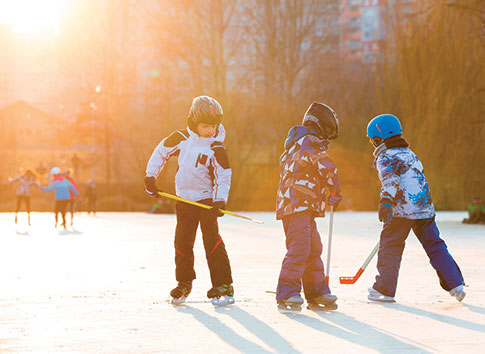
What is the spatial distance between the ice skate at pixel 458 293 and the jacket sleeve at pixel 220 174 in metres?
1.95

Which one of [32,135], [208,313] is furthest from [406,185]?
[32,135]

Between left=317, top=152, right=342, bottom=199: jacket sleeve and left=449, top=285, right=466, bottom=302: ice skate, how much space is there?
126 cm

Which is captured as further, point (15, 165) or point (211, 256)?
point (15, 165)

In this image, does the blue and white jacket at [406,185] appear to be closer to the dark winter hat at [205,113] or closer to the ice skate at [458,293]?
the ice skate at [458,293]

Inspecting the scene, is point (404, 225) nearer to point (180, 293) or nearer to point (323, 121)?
point (323, 121)

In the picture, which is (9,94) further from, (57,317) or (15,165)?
(57,317)

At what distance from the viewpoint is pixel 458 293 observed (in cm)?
637

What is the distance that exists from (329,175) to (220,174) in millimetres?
902

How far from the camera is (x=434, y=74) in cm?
2083

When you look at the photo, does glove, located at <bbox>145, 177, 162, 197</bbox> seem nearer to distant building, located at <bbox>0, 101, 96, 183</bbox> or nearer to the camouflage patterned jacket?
the camouflage patterned jacket

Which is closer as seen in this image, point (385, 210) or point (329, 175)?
point (329, 175)

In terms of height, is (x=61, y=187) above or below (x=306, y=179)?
below

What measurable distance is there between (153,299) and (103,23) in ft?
170

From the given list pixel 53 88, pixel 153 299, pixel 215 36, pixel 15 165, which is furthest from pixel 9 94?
pixel 153 299
